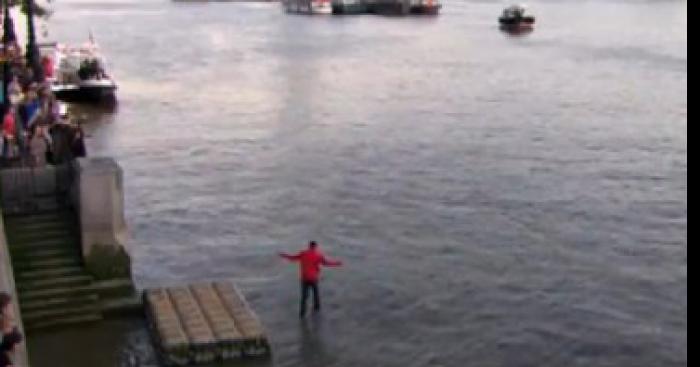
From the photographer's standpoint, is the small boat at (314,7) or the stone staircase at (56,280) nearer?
the stone staircase at (56,280)

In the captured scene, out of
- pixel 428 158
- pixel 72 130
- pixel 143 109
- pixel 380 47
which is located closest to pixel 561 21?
pixel 380 47

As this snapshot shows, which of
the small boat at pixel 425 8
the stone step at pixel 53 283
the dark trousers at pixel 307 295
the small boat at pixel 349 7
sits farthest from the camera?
the small boat at pixel 349 7

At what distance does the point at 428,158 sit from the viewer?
34438 mm

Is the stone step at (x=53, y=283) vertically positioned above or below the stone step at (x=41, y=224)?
below

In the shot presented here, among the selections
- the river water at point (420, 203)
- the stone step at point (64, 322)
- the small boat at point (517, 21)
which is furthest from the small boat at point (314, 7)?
the stone step at point (64, 322)

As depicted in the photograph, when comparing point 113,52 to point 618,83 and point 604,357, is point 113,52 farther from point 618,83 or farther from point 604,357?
point 604,357

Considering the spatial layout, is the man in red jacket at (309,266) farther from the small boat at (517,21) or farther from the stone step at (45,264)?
the small boat at (517,21)

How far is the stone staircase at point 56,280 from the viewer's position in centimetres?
1620

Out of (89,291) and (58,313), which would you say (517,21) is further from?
(58,313)

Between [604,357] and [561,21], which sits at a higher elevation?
[561,21]

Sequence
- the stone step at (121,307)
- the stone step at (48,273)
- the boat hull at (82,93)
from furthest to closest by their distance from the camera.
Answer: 1. the boat hull at (82,93)
2. the stone step at (121,307)
3. the stone step at (48,273)

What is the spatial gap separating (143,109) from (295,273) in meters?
27.2

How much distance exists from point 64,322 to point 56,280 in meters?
0.78

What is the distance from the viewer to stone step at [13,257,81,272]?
16516mm
